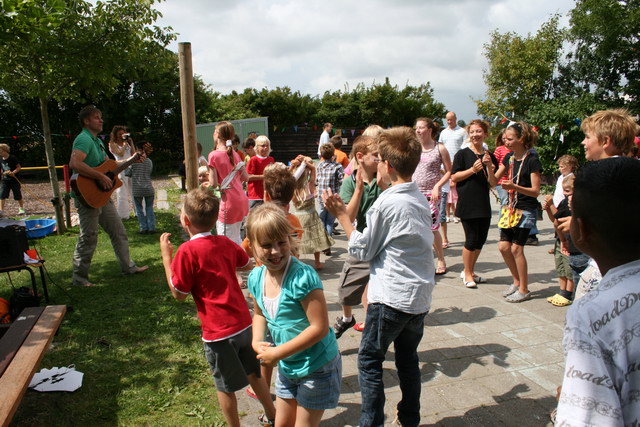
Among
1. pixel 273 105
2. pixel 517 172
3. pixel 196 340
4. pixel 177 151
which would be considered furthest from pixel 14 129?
pixel 517 172

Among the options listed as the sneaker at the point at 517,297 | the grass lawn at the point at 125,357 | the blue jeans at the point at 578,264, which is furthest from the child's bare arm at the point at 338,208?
the sneaker at the point at 517,297

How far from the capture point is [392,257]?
2635 millimetres

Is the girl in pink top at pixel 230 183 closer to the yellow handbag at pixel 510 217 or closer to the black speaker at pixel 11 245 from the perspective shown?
the black speaker at pixel 11 245

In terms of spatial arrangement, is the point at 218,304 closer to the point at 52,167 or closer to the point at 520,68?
the point at 52,167

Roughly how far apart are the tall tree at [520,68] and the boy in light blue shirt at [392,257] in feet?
67.9

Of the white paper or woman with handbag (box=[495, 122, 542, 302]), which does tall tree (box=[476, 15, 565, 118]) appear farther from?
the white paper

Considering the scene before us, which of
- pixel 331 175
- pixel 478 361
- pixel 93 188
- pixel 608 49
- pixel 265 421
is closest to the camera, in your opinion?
pixel 265 421

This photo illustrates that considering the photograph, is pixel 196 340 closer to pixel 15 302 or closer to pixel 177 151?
pixel 15 302

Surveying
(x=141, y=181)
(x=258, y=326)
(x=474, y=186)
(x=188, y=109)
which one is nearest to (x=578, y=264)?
(x=474, y=186)

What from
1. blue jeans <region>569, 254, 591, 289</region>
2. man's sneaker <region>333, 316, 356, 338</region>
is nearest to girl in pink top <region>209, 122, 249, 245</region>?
man's sneaker <region>333, 316, 356, 338</region>

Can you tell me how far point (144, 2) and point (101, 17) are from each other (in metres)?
0.87

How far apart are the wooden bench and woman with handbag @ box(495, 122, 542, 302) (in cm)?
439

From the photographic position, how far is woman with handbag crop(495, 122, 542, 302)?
4934 mm

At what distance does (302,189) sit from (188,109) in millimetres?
2288
